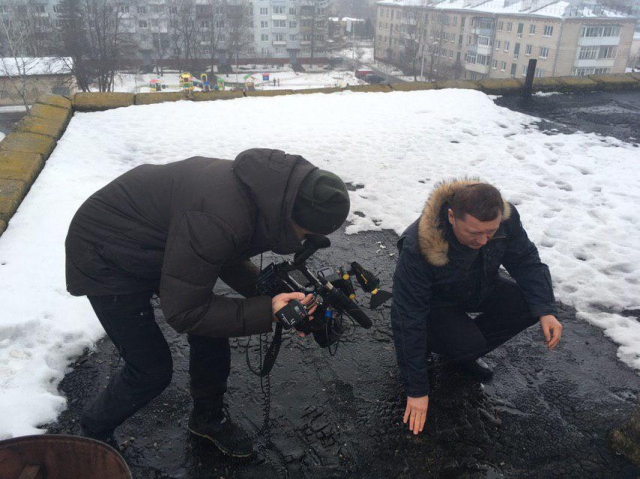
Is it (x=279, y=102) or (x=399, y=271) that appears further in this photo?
(x=279, y=102)

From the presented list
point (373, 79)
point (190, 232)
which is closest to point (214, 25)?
point (373, 79)

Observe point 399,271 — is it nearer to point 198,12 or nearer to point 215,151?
point 215,151

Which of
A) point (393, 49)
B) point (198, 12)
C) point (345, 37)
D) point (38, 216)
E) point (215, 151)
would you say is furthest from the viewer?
point (345, 37)

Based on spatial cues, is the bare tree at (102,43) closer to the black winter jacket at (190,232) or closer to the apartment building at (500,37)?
the apartment building at (500,37)

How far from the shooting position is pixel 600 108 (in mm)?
9375

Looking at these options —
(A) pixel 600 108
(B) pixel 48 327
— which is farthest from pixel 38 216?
(A) pixel 600 108

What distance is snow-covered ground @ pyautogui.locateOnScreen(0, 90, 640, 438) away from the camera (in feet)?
11.2

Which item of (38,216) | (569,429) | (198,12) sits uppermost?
(198,12)

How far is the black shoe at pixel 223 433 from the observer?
8.72ft

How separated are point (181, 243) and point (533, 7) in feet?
150

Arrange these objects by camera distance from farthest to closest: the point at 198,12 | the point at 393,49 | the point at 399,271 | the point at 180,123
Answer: the point at 393,49, the point at 198,12, the point at 180,123, the point at 399,271

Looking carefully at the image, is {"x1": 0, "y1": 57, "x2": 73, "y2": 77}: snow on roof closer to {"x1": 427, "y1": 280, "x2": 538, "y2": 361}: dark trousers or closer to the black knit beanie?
{"x1": 427, "y1": 280, "x2": 538, "y2": 361}: dark trousers

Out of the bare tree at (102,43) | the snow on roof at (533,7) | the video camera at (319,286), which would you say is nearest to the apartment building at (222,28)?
the bare tree at (102,43)

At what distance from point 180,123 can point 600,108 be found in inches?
A: 307
